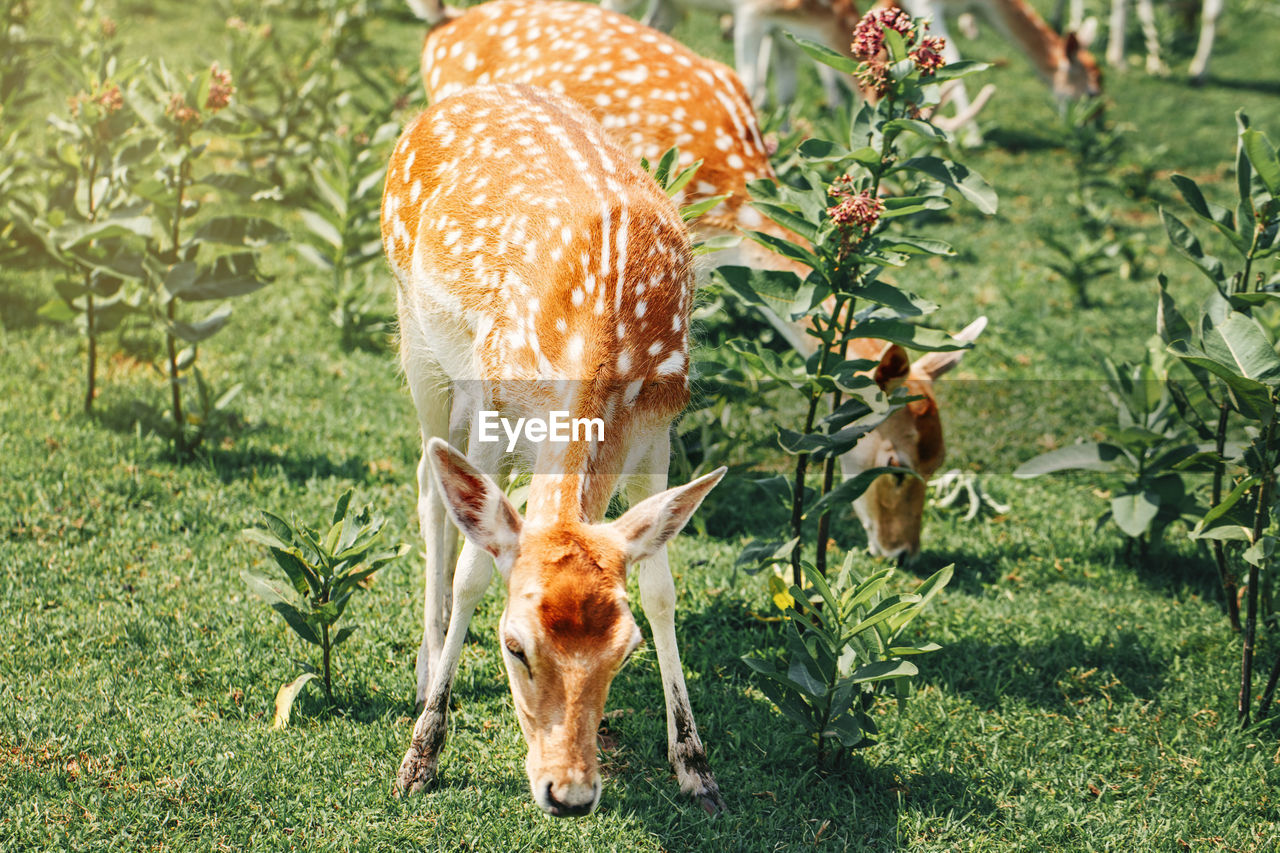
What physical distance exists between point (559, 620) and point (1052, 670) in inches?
111

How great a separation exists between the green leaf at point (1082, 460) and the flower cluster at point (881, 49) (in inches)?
85.1

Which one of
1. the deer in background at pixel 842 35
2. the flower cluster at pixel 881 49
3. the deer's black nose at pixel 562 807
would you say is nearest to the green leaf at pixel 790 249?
the flower cluster at pixel 881 49

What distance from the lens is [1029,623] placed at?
5176mm

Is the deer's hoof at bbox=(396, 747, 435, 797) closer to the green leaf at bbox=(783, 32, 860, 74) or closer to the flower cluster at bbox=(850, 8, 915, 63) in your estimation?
the green leaf at bbox=(783, 32, 860, 74)

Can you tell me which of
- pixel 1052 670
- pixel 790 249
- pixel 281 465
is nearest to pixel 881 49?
pixel 790 249

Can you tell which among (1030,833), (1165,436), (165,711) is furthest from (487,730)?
(1165,436)

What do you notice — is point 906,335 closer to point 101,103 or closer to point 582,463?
point 582,463

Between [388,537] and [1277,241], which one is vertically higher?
[1277,241]

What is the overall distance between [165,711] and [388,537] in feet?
4.95

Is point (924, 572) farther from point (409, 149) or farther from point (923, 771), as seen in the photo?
point (409, 149)

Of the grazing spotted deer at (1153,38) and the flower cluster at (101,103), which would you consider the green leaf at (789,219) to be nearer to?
the flower cluster at (101,103)

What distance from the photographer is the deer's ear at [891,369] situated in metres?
4.91

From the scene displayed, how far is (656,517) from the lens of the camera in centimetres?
329

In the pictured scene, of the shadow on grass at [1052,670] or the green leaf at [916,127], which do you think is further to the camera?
the shadow on grass at [1052,670]
